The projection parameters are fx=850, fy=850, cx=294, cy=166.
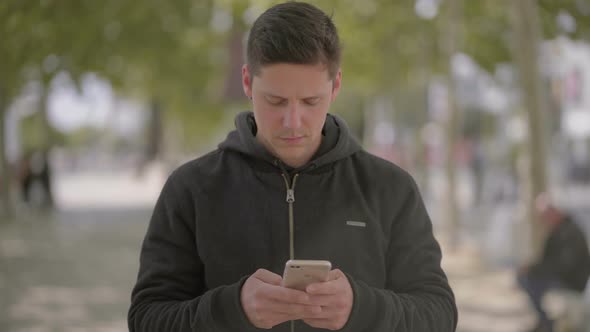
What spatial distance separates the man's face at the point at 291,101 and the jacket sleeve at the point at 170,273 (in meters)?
0.30

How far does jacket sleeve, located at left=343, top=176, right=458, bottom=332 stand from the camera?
2111 millimetres

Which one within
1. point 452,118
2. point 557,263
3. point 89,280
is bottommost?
point 89,280

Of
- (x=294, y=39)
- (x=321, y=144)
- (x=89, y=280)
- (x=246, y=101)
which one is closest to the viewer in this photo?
(x=294, y=39)

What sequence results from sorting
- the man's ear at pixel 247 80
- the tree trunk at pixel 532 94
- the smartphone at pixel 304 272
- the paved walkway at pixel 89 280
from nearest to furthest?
the smartphone at pixel 304 272, the man's ear at pixel 247 80, the paved walkway at pixel 89 280, the tree trunk at pixel 532 94

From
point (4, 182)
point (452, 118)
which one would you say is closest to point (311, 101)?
point (452, 118)

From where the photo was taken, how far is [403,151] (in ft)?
76.8

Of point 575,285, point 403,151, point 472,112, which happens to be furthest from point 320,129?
point 472,112

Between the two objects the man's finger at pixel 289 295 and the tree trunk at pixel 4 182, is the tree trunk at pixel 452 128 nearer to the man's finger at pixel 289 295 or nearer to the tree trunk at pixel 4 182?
the tree trunk at pixel 4 182

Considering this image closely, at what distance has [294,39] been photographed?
6.73 ft

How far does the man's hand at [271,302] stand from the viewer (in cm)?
183

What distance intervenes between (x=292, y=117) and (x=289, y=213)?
0.28 meters

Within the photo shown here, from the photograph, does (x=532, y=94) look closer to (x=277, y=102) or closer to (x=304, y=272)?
(x=277, y=102)

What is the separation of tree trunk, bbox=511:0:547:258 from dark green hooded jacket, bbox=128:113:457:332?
7.71 m

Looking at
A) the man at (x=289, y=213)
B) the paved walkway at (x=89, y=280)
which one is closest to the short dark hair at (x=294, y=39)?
the man at (x=289, y=213)
